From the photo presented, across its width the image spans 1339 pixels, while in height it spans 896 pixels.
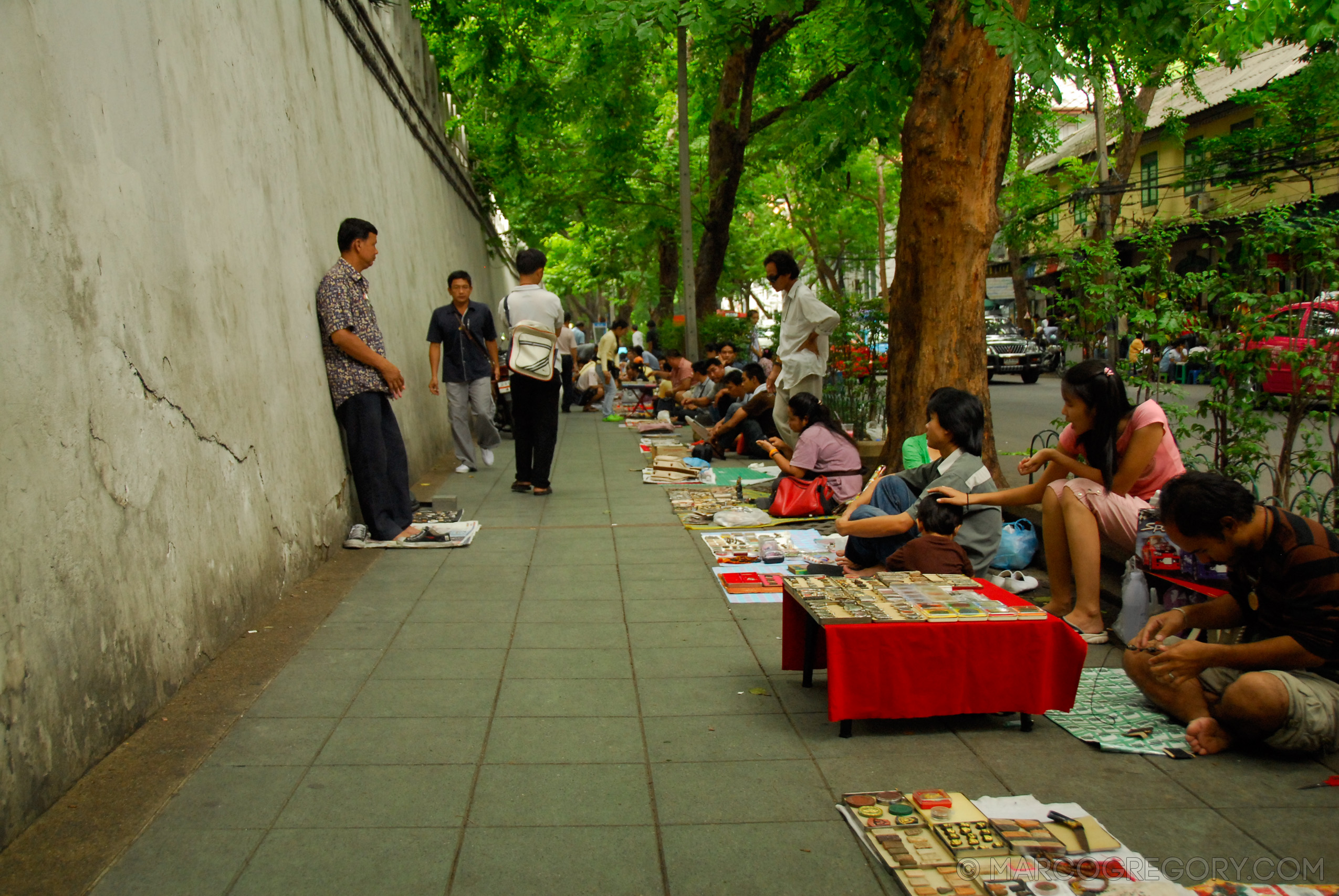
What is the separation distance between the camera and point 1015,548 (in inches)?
232

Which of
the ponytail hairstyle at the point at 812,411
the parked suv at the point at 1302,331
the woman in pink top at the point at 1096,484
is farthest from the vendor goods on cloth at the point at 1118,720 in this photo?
the ponytail hairstyle at the point at 812,411

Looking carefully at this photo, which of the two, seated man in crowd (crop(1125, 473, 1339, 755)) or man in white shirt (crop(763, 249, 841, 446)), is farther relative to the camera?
man in white shirt (crop(763, 249, 841, 446))

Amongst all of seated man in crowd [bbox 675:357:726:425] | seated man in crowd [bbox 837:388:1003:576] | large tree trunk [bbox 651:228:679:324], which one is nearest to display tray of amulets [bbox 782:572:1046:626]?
seated man in crowd [bbox 837:388:1003:576]

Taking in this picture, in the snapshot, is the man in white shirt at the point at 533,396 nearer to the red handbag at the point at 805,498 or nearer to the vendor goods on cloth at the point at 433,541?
the vendor goods on cloth at the point at 433,541

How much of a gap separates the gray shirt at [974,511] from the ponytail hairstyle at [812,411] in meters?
2.37

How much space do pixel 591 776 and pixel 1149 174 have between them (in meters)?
34.2

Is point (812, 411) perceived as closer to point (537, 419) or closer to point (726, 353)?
point (537, 419)

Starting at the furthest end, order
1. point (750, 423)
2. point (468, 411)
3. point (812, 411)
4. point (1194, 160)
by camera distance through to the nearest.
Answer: point (1194, 160) < point (750, 423) < point (468, 411) < point (812, 411)

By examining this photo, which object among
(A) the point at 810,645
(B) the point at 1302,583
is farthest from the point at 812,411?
(B) the point at 1302,583

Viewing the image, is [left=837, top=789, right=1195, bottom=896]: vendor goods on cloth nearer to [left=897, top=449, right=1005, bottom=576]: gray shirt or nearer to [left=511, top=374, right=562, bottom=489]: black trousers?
[left=897, top=449, right=1005, bottom=576]: gray shirt

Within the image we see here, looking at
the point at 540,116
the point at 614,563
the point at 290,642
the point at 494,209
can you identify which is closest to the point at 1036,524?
the point at 614,563

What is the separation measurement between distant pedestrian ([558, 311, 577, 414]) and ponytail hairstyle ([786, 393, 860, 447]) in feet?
16.6

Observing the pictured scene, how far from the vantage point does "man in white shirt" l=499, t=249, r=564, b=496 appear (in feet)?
27.6

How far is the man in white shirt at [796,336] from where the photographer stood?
333 inches
